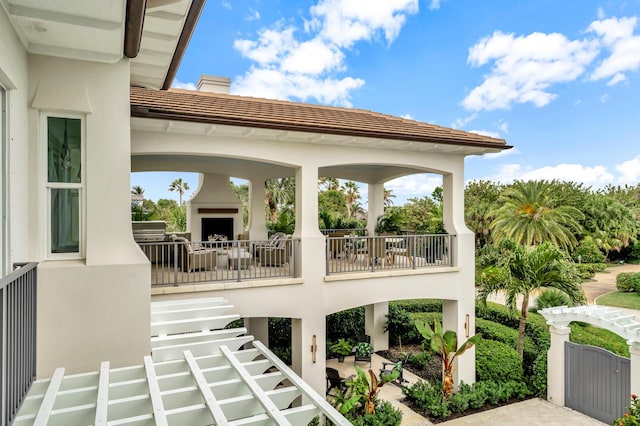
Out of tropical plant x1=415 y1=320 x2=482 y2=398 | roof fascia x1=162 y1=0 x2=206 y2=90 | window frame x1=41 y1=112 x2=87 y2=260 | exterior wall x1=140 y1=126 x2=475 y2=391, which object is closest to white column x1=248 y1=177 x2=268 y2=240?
exterior wall x1=140 y1=126 x2=475 y2=391

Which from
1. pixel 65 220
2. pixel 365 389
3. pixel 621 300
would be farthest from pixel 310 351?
pixel 621 300

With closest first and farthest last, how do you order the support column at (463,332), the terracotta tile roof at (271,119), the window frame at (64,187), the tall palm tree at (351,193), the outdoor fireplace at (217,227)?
the window frame at (64,187) → the terracotta tile roof at (271,119) → the support column at (463,332) → the outdoor fireplace at (217,227) → the tall palm tree at (351,193)

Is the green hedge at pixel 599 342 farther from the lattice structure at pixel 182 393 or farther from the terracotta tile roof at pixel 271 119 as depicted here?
the lattice structure at pixel 182 393

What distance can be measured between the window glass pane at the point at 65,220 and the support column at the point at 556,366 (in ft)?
43.7

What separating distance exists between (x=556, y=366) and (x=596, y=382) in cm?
111

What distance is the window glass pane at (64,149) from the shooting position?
16.4 feet

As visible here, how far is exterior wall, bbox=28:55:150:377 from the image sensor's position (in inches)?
187

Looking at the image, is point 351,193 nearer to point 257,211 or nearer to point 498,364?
point 257,211

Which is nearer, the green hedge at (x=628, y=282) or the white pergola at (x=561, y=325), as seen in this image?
the white pergola at (x=561, y=325)

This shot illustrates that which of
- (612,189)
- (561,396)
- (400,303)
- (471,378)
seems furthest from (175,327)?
(612,189)

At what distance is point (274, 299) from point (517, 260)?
8486mm

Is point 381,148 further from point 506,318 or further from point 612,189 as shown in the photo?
point 612,189

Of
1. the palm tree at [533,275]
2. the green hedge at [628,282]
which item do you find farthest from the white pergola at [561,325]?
the green hedge at [628,282]

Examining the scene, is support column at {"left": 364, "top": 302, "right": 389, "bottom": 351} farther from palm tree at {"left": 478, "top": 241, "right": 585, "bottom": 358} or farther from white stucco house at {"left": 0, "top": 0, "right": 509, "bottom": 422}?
white stucco house at {"left": 0, "top": 0, "right": 509, "bottom": 422}
